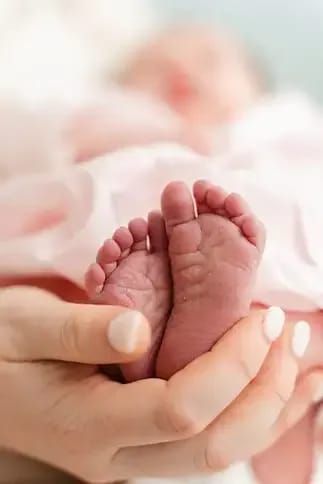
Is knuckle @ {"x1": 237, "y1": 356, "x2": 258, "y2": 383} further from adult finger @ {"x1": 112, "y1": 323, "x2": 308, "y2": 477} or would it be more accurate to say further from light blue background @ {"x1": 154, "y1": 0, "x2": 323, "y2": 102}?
light blue background @ {"x1": 154, "y1": 0, "x2": 323, "y2": 102}

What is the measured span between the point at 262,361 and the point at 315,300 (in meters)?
0.14

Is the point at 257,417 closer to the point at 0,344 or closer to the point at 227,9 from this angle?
the point at 0,344

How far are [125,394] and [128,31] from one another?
982 millimetres

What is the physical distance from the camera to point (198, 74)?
53.9 inches

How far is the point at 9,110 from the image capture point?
1.12 m

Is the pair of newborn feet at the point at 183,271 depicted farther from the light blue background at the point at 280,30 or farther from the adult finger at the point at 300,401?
the light blue background at the point at 280,30

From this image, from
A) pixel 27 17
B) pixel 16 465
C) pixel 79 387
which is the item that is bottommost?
pixel 16 465

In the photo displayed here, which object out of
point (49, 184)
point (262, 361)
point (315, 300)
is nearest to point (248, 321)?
point (262, 361)

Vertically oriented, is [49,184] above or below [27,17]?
below

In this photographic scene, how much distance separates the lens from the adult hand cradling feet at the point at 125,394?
58cm

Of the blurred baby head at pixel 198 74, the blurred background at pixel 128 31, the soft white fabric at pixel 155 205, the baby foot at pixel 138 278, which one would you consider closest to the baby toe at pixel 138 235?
the baby foot at pixel 138 278

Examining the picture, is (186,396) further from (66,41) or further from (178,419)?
(66,41)

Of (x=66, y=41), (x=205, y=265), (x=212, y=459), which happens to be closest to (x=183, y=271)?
(x=205, y=265)

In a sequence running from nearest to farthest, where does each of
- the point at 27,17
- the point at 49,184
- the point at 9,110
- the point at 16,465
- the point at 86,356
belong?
the point at 86,356
the point at 16,465
the point at 49,184
the point at 9,110
the point at 27,17
